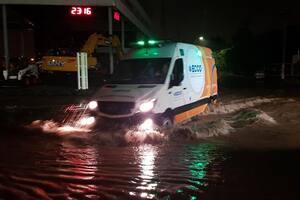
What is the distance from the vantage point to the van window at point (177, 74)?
11.4 m

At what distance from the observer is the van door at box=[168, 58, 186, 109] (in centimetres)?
1124

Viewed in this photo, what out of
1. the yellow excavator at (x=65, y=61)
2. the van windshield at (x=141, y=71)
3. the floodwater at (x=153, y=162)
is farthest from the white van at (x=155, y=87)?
the yellow excavator at (x=65, y=61)

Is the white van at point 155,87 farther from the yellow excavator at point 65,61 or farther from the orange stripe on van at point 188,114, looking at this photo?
the yellow excavator at point 65,61

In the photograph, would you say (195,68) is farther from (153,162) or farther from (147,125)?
(153,162)

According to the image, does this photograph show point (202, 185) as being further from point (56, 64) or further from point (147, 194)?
point (56, 64)

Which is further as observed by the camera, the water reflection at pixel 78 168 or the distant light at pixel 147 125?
the distant light at pixel 147 125

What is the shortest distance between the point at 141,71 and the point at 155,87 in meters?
1.24

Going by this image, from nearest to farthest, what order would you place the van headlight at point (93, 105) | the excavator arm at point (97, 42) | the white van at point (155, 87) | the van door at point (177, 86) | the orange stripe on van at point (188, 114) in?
1. the white van at point (155, 87)
2. the van headlight at point (93, 105)
3. the van door at point (177, 86)
4. the orange stripe on van at point (188, 114)
5. the excavator arm at point (97, 42)

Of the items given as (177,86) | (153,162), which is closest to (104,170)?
(153,162)

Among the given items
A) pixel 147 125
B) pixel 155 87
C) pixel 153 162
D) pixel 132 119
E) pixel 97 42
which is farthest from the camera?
pixel 97 42

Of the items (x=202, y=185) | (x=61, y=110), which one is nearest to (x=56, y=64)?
(x=61, y=110)

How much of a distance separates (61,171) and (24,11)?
34169mm

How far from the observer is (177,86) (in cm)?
1150

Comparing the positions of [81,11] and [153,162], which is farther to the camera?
[81,11]
